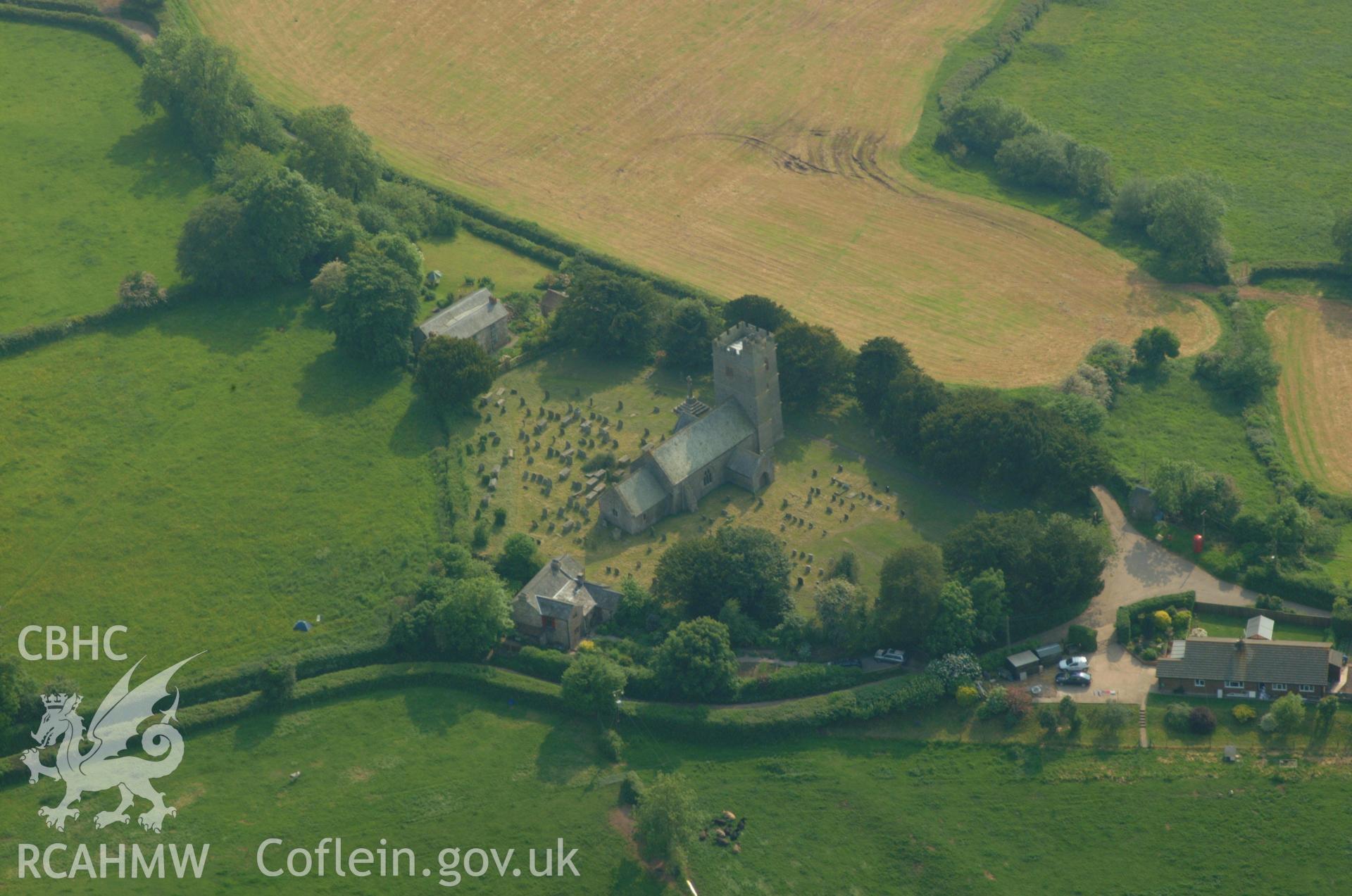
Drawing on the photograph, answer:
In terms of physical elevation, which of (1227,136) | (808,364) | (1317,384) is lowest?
(808,364)

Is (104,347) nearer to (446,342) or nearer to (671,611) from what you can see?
(446,342)

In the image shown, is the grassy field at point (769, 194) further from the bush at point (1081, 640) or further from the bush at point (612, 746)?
the bush at point (612, 746)

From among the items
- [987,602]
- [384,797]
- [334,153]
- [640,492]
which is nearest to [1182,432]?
[987,602]

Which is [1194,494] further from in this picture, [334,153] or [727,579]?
[334,153]

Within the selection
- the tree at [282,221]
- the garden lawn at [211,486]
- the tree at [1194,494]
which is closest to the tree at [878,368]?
the tree at [1194,494]

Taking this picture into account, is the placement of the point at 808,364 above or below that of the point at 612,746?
above

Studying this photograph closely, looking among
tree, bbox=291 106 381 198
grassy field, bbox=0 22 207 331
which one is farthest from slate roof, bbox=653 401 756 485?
grassy field, bbox=0 22 207 331
